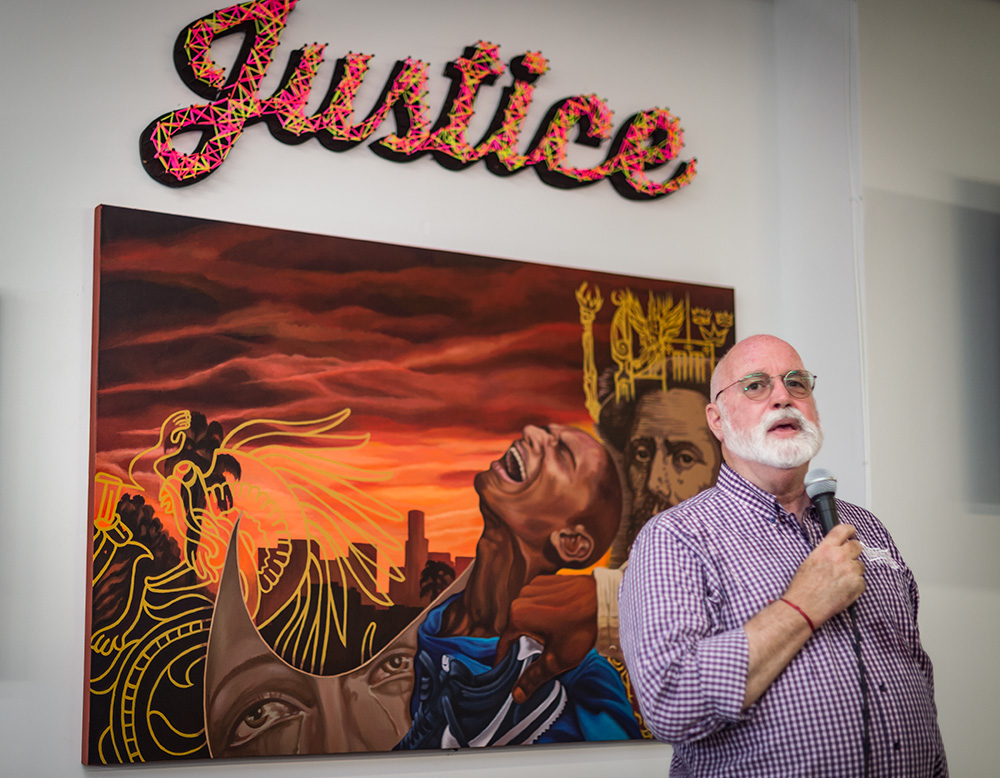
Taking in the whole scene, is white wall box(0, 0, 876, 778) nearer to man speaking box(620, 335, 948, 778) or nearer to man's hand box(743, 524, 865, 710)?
man speaking box(620, 335, 948, 778)

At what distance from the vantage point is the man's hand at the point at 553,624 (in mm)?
2748

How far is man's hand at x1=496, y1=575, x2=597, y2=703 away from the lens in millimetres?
2748

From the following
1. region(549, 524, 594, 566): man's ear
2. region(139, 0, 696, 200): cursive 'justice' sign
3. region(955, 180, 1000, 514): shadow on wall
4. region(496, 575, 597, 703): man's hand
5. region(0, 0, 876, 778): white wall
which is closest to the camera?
region(0, 0, 876, 778): white wall

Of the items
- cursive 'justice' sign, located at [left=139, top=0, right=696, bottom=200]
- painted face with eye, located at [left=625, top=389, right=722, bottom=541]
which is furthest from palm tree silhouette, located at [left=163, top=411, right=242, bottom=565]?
painted face with eye, located at [left=625, top=389, right=722, bottom=541]

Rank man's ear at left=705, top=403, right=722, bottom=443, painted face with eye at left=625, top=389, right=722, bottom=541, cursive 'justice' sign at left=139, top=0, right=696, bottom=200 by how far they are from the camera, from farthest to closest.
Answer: painted face with eye at left=625, top=389, right=722, bottom=541, cursive 'justice' sign at left=139, top=0, right=696, bottom=200, man's ear at left=705, top=403, right=722, bottom=443

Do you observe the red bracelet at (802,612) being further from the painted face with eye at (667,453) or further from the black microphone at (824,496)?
the painted face with eye at (667,453)

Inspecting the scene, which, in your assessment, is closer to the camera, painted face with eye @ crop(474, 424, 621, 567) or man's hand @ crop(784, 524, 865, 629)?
man's hand @ crop(784, 524, 865, 629)

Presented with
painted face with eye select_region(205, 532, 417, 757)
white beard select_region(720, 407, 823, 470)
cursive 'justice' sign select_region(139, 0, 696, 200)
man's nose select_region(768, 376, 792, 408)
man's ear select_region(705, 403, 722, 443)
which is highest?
cursive 'justice' sign select_region(139, 0, 696, 200)

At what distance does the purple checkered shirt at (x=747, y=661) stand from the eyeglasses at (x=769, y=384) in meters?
0.20

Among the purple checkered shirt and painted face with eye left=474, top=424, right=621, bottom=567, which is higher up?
painted face with eye left=474, top=424, right=621, bottom=567

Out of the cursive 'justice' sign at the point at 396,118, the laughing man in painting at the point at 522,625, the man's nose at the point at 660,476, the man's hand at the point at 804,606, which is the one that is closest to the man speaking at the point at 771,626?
the man's hand at the point at 804,606

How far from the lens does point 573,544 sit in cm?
287

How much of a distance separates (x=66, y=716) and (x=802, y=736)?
1.75 m

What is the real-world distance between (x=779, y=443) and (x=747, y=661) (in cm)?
51
